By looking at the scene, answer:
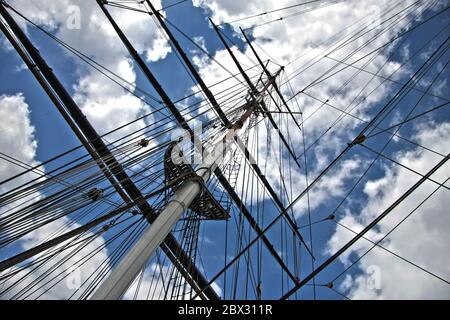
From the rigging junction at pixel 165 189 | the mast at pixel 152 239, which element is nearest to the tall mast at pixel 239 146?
the rigging junction at pixel 165 189

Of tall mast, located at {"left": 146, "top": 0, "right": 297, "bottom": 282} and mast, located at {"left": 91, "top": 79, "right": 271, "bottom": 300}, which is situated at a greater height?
tall mast, located at {"left": 146, "top": 0, "right": 297, "bottom": 282}

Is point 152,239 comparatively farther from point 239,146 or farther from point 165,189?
point 239,146

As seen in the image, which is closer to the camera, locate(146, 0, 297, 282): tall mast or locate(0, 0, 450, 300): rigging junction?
locate(0, 0, 450, 300): rigging junction

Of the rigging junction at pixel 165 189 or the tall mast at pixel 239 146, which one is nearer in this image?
the rigging junction at pixel 165 189

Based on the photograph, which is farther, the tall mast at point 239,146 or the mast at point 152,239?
the tall mast at point 239,146

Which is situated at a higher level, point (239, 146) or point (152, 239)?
point (239, 146)

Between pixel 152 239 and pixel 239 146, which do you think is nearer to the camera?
pixel 152 239

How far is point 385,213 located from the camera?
2646 mm

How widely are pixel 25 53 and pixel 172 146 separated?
400cm

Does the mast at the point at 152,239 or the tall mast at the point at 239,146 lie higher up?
the tall mast at the point at 239,146

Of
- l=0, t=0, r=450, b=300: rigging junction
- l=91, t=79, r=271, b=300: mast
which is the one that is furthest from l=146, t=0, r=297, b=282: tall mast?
l=91, t=79, r=271, b=300: mast

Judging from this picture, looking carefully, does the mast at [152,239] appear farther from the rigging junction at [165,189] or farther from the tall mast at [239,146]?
the tall mast at [239,146]

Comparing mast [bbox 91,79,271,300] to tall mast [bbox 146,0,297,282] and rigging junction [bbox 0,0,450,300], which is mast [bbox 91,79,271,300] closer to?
rigging junction [bbox 0,0,450,300]

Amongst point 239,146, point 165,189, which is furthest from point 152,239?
point 239,146
